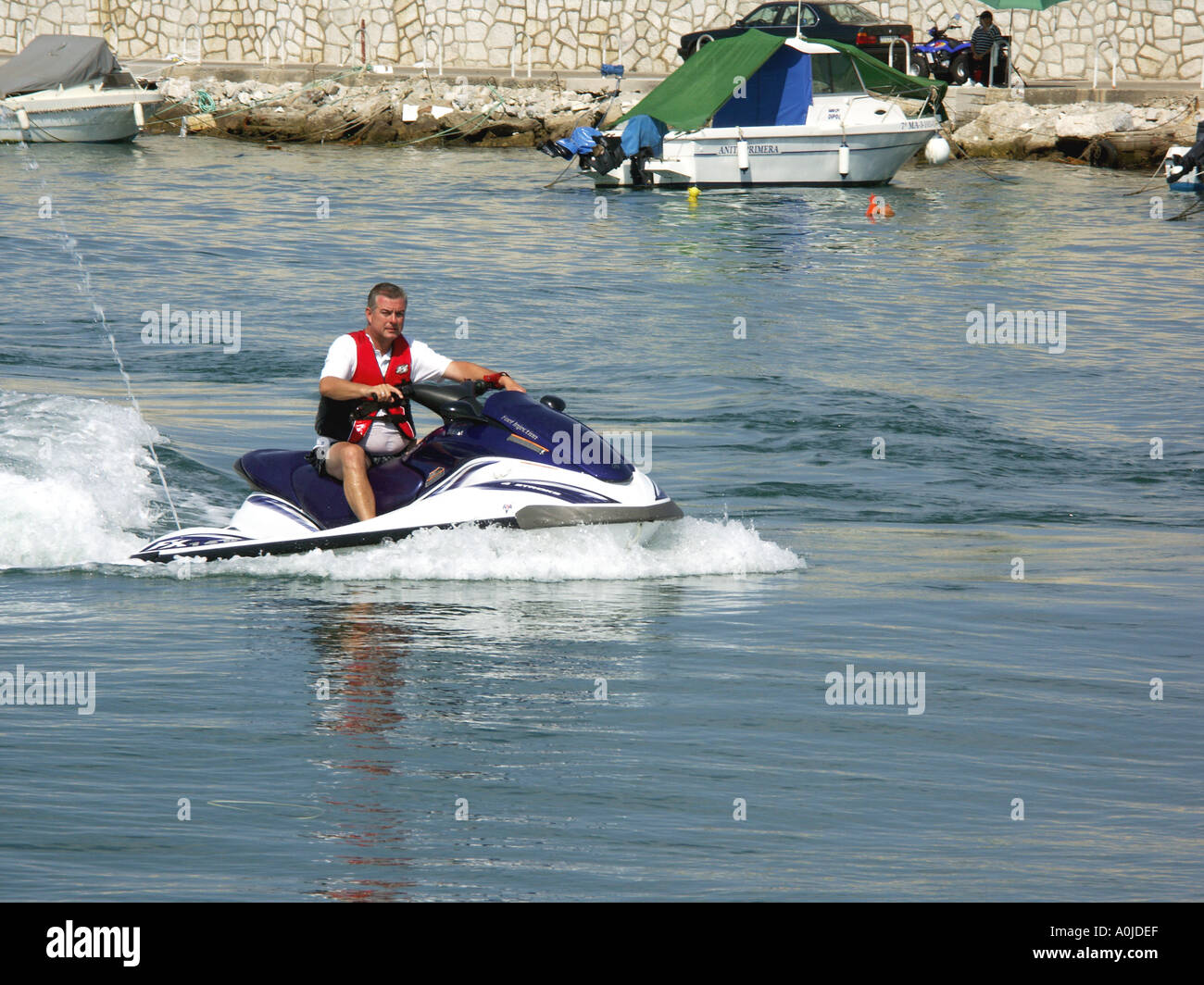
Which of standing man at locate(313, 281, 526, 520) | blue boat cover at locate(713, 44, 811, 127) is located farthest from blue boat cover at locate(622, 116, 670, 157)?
standing man at locate(313, 281, 526, 520)

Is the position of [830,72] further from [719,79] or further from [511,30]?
[511,30]

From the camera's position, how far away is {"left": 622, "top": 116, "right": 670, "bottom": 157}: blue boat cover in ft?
105

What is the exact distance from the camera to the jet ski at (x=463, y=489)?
7898 mm

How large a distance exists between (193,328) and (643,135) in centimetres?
1605

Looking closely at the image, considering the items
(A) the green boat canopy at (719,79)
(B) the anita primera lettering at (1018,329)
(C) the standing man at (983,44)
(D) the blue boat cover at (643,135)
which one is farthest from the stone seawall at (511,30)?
(B) the anita primera lettering at (1018,329)

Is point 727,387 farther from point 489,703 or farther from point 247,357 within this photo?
point 489,703

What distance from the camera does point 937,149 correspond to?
113ft

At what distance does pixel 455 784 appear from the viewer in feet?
18.3

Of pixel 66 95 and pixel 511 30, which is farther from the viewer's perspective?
pixel 511 30

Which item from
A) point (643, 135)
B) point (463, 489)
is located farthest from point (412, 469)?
point (643, 135)

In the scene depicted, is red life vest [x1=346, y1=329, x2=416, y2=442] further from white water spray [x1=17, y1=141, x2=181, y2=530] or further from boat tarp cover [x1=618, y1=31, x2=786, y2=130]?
boat tarp cover [x1=618, y1=31, x2=786, y2=130]
